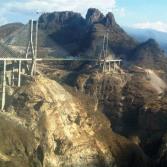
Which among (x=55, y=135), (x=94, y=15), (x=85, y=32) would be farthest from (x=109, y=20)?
(x=55, y=135)

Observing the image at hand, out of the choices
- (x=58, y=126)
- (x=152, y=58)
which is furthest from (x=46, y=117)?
(x=152, y=58)

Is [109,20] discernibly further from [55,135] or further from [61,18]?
[55,135]

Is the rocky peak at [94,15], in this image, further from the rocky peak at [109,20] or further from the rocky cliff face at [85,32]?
the rocky peak at [109,20]

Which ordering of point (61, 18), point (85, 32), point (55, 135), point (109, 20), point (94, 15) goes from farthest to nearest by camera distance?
point (61, 18) → point (94, 15) → point (109, 20) → point (85, 32) → point (55, 135)

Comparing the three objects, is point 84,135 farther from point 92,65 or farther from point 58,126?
point 92,65

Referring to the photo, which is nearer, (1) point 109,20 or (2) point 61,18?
(1) point 109,20

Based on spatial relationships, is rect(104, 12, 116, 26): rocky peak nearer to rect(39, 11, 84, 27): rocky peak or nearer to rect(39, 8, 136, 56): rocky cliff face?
rect(39, 8, 136, 56): rocky cliff face

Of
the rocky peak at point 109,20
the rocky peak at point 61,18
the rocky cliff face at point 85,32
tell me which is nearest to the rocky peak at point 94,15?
the rocky cliff face at point 85,32

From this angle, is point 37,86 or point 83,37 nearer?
point 37,86
